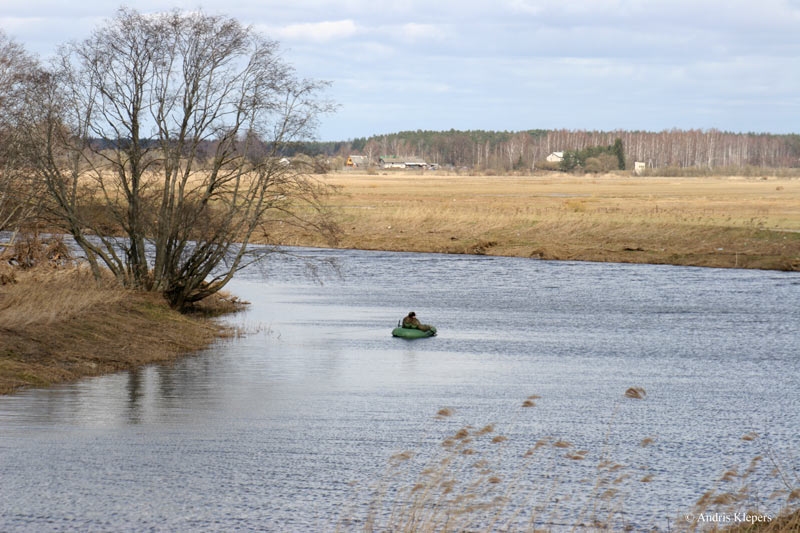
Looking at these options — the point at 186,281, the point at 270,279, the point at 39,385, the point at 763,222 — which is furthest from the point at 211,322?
the point at 763,222

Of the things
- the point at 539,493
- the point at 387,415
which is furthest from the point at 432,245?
the point at 539,493

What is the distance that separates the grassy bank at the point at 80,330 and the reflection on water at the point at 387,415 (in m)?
0.94

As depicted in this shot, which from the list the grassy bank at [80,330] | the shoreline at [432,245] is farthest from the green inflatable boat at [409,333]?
the grassy bank at [80,330]

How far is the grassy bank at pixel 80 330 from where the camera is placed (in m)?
26.5

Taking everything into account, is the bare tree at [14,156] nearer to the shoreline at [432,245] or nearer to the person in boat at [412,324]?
the shoreline at [432,245]

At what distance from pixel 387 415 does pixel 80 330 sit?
10.8 meters

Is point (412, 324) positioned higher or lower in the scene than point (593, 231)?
lower

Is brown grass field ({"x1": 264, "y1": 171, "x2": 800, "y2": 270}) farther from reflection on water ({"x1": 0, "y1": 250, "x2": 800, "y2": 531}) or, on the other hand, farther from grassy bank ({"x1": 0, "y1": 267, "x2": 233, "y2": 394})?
grassy bank ({"x1": 0, "y1": 267, "x2": 233, "y2": 394})

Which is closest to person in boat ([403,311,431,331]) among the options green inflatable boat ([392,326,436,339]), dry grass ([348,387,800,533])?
green inflatable boat ([392,326,436,339])

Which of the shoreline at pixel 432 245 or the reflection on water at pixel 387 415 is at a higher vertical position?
the shoreline at pixel 432 245

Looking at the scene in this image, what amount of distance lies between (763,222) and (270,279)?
3565 centimetres

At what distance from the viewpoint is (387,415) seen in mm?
23078

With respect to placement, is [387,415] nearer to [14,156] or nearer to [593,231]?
[14,156]

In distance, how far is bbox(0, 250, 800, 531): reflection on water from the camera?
16359mm
